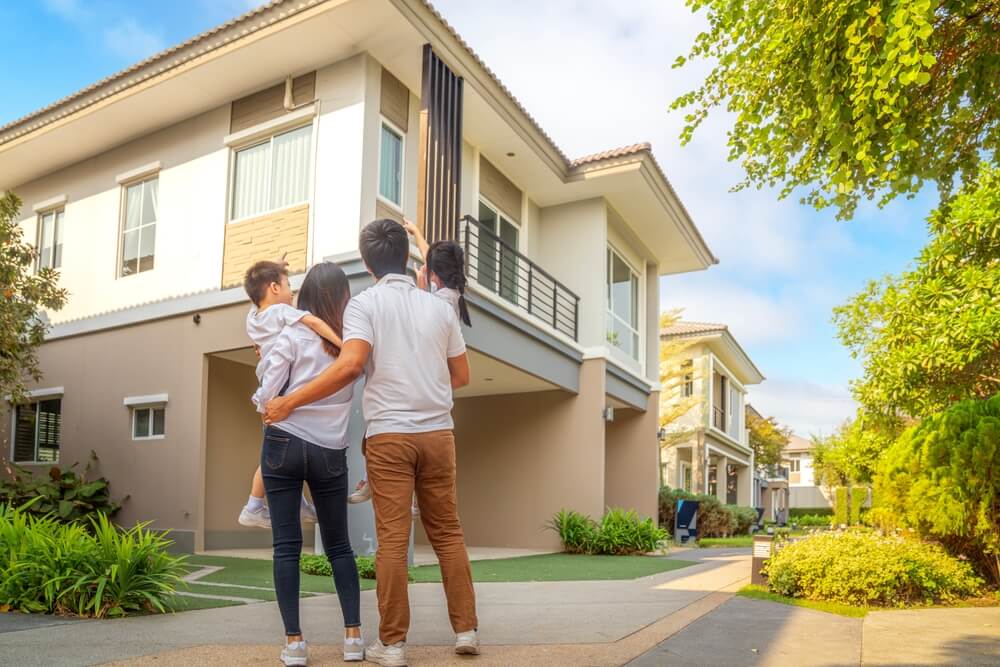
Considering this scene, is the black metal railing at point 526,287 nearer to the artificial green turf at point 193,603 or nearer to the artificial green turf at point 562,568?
the artificial green turf at point 562,568

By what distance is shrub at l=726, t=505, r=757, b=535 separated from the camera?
2325 centimetres

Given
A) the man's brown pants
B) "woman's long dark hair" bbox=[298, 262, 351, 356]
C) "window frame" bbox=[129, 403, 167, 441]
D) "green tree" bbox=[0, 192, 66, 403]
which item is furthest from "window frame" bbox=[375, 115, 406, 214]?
the man's brown pants

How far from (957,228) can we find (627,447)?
8.35 metres

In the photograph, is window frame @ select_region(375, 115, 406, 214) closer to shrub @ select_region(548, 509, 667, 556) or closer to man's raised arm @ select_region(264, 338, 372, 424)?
shrub @ select_region(548, 509, 667, 556)

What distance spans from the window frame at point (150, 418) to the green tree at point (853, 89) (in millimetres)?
7777

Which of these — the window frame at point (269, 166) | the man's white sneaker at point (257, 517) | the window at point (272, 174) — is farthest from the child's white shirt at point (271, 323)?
the window at point (272, 174)

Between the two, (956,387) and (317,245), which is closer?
(317,245)

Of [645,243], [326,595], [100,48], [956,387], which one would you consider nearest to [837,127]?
[326,595]

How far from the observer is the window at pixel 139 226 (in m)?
12.2

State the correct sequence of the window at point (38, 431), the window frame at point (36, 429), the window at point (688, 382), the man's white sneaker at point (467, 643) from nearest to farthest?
1. the man's white sneaker at point (467, 643)
2. the window frame at point (36, 429)
3. the window at point (38, 431)
4. the window at point (688, 382)

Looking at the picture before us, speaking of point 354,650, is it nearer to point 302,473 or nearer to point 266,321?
point 302,473

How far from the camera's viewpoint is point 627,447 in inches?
696

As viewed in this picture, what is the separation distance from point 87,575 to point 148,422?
7.03 meters

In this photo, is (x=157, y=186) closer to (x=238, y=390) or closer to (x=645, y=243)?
(x=238, y=390)
